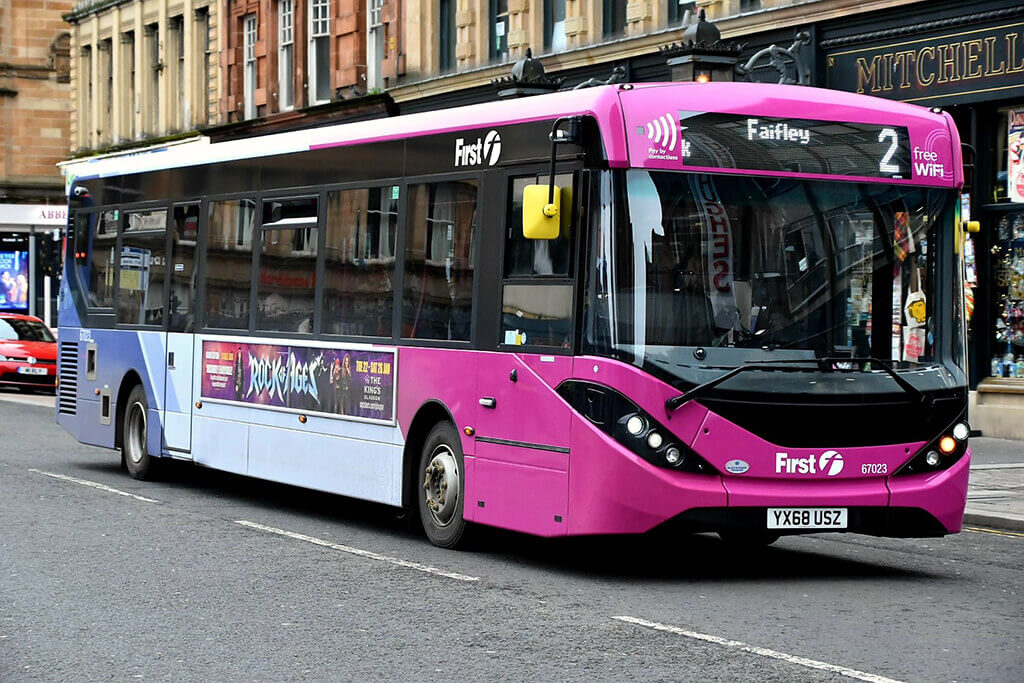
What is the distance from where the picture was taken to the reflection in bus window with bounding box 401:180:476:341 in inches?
450

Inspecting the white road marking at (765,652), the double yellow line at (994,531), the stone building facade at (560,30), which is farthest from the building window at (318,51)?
the white road marking at (765,652)

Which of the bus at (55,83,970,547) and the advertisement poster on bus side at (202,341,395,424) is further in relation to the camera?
the advertisement poster on bus side at (202,341,395,424)

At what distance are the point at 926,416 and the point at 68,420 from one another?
405 inches

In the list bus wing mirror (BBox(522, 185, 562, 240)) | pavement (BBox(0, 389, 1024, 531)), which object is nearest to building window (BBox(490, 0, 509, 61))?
pavement (BBox(0, 389, 1024, 531))

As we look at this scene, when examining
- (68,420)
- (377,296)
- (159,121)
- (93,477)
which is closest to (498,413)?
(377,296)

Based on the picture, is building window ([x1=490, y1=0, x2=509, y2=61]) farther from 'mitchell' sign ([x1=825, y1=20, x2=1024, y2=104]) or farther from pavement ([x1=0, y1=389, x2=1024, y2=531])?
pavement ([x1=0, y1=389, x2=1024, y2=531])

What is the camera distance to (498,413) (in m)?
11.0

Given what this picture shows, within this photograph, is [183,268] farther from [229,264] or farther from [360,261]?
[360,261]

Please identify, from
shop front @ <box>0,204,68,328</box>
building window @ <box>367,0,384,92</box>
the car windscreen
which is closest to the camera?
building window @ <box>367,0,384,92</box>

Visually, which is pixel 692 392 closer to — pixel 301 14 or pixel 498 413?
pixel 498 413

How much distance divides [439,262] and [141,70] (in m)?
37.8

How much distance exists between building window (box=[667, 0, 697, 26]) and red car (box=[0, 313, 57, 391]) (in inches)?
593

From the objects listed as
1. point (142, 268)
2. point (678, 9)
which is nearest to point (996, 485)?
point (142, 268)

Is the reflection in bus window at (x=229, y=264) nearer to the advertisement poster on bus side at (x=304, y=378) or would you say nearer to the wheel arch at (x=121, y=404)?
the advertisement poster on bus side at (x=304, y=378)
